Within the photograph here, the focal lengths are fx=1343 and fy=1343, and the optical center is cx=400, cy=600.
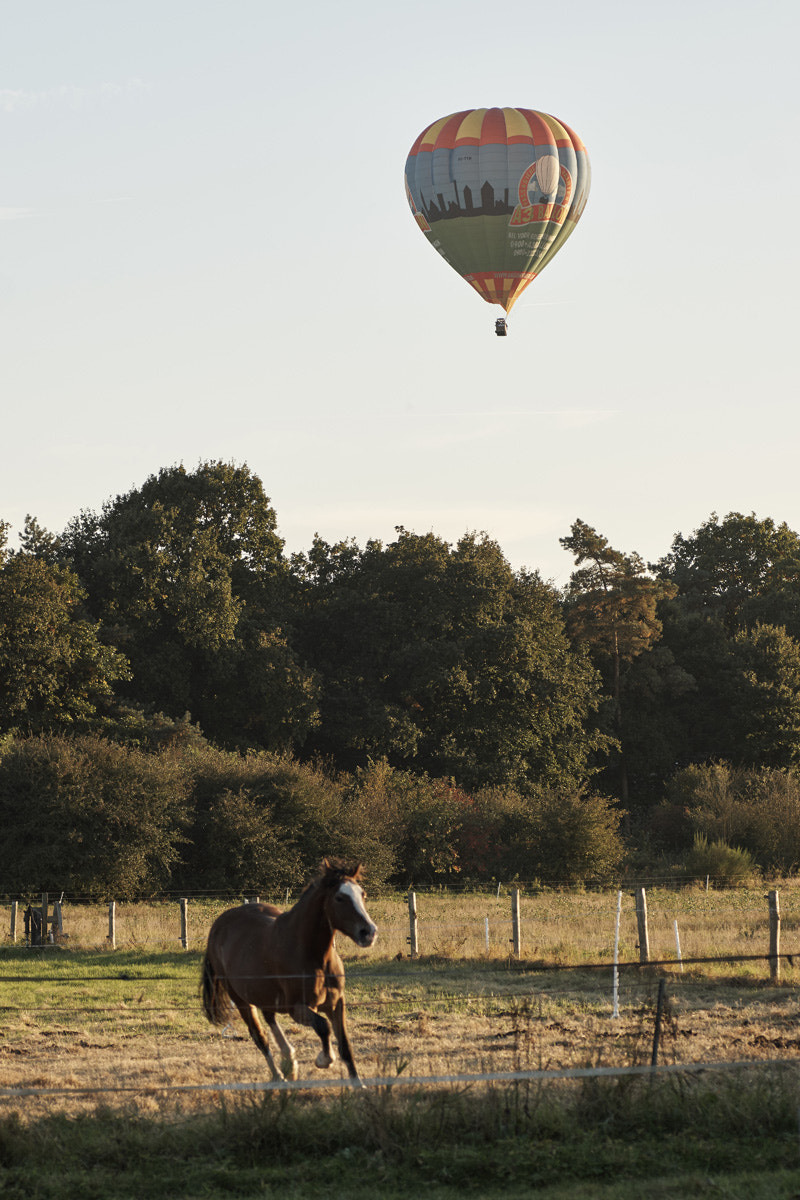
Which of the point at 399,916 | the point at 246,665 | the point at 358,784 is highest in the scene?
the point at 246,665

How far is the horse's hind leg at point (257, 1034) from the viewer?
11.8 m

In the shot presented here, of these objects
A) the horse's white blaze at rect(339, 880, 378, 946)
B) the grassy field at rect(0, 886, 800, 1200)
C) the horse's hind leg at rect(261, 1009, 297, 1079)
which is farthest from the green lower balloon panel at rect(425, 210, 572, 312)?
the horse's hind leg at rect(261, 1009, 297, 1079)

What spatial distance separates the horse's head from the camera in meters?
10.9

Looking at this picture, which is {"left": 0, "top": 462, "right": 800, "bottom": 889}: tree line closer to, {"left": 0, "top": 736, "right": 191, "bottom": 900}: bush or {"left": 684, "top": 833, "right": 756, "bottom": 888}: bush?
{"left": 0, "top": 736, "right": 191, "bottom": 900}: bush

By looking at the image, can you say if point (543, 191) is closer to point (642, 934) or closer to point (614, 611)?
point (642, 934)

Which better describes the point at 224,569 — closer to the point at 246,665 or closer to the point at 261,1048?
the point at 246,665

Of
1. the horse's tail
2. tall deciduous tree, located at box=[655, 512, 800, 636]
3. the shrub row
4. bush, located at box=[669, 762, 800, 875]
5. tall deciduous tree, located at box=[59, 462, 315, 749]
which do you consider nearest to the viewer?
the horse's tail

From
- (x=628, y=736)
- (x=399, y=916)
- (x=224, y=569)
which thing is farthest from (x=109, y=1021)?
(x=628, y=736)

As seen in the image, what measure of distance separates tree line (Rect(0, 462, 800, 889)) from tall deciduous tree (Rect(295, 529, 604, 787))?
0.11m

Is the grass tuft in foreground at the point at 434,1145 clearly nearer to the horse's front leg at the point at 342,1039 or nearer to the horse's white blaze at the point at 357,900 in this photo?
the horse's front leg at the point at 342,1039

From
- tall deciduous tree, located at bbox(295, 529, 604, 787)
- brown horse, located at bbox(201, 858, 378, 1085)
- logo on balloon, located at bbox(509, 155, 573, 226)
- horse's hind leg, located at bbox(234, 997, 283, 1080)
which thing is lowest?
horse's hind leg, located at bbox(234, 997, 283, 1080)

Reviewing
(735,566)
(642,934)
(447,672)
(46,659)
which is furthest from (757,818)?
(735,566)

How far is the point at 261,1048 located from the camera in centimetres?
1216

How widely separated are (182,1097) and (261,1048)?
3.58 ft
